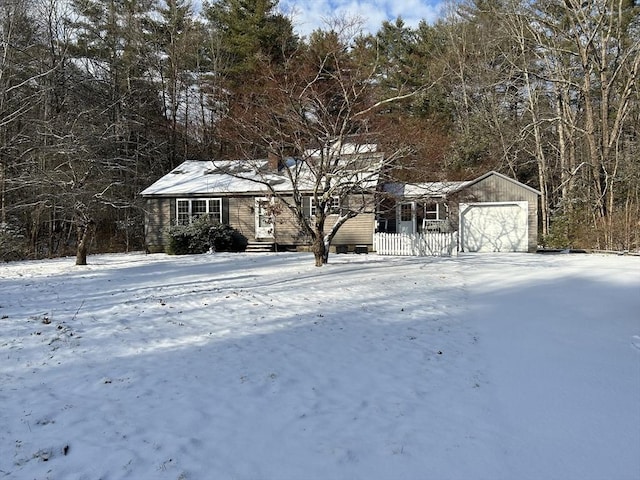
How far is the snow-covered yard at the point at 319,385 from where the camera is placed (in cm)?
316

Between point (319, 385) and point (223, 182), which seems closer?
point (319, 385)

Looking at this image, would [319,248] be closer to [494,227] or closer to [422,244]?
[422,244]

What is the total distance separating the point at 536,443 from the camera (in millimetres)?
3396

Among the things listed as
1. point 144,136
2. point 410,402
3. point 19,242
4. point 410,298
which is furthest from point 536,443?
point 144,136

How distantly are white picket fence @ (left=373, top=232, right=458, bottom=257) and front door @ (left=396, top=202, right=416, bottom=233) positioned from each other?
2.37m

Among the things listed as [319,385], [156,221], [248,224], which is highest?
[156,221]

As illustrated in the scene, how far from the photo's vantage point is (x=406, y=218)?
20812mm

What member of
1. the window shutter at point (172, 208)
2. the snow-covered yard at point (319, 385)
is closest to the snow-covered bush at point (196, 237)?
the window shutter at point (172, 208)

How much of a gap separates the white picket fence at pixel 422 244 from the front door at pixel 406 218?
7.77 ft

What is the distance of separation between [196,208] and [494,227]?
1379cm

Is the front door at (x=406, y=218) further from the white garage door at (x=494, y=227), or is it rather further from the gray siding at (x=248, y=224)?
the white garage door at (x=494, y=227)

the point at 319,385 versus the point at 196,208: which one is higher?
the point at 196,208

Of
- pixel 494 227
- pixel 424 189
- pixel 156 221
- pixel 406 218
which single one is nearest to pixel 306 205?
pixel 406 218

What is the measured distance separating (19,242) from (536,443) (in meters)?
20.5
